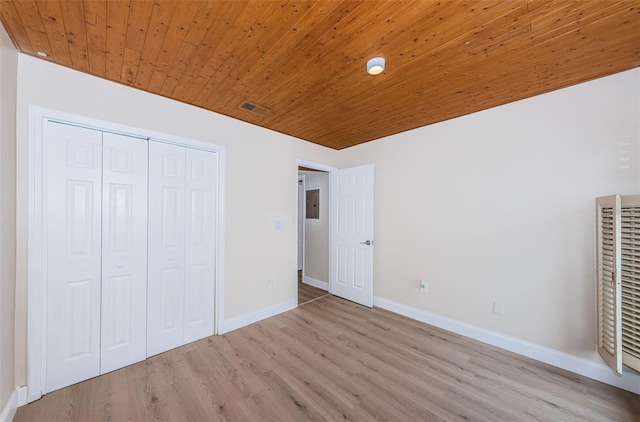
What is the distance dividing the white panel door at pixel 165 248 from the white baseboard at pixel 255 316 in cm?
46

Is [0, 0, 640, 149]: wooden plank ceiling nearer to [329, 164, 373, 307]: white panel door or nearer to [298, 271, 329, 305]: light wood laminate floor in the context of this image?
[329, 164, 373, 307]: white panel door

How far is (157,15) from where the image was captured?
144 cm

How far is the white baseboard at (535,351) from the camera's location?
1973mm

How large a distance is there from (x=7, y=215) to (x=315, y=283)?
3881 mm

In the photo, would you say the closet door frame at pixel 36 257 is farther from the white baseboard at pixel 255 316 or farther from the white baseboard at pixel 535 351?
the white baseboard at pixel 535 351

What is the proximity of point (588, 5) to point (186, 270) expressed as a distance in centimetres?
360

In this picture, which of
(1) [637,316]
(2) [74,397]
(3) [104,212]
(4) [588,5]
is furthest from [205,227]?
(1) [637,316]

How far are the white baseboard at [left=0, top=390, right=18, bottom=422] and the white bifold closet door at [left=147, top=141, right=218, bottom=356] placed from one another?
801 mm

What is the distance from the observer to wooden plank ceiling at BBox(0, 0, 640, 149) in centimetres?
140

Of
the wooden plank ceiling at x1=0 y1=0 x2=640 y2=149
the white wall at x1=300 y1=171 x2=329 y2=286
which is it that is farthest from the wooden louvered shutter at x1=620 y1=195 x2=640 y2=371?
the white wall at x1=300 y1=171 x2=329 y2=286

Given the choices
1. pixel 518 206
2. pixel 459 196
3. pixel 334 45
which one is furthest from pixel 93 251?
pixel 518 206

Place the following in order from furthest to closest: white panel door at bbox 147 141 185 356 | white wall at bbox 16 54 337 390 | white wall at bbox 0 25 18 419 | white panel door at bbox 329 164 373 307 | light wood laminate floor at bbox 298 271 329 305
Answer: light wood laminate floor at bbox 298 271 329 305, white panel door at bbox 329 164 373 307, white panel door at bbox 147 141 185 356, white wall at bbox 16 54 337 390, white wall at bbox 0 25 18 419

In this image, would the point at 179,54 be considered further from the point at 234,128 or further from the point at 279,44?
the point at 234,128

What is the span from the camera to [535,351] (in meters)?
2.36
